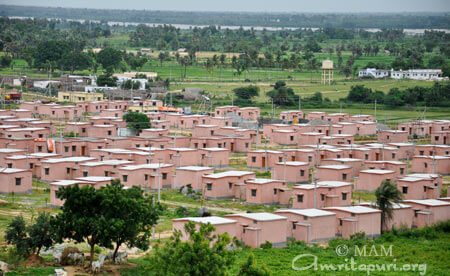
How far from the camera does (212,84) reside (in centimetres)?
7288

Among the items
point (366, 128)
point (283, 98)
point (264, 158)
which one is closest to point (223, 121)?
point (366, 128)

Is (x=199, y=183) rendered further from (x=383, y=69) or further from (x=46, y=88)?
(x=383, y=69)

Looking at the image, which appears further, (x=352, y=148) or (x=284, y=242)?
(x=352, y=148)

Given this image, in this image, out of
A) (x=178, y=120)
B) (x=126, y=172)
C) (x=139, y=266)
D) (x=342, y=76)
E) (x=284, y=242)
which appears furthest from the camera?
(x=342, y=76)

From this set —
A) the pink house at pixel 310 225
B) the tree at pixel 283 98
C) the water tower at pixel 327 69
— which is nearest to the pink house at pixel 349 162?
the pink house at pixel 310 225

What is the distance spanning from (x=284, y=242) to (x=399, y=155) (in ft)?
60.0

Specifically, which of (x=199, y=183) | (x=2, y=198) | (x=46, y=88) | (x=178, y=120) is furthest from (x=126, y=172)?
(x=46, y=88)

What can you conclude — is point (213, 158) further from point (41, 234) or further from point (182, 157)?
point (41, 234)

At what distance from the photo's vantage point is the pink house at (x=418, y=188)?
30.9 metres

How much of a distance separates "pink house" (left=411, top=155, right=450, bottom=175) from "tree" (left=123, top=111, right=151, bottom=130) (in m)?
15.6

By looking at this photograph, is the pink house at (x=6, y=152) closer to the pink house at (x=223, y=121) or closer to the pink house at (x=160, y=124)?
the pink house at (x=160, y=124)

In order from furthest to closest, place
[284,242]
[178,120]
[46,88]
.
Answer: [46,88] → [178,120] → [284,242]

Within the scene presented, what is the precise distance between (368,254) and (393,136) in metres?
23.1

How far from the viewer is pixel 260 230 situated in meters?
23.5
